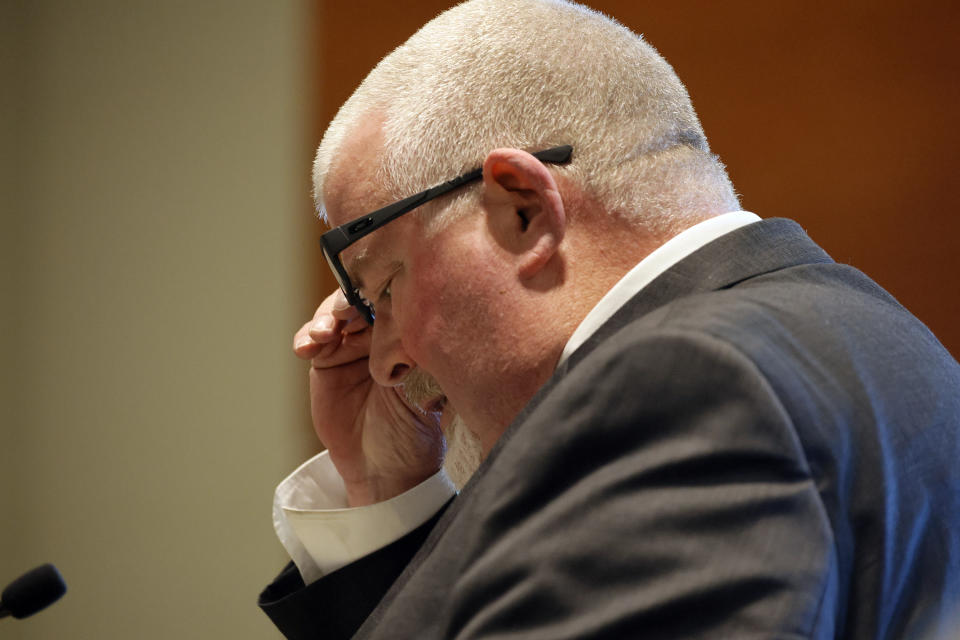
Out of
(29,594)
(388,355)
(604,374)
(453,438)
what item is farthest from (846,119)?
(29,594)

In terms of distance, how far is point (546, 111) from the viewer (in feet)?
3.42

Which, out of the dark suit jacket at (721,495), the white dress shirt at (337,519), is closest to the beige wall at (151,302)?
the white dress shirt at (337,519)

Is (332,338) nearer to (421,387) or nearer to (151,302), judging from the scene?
(421,387)

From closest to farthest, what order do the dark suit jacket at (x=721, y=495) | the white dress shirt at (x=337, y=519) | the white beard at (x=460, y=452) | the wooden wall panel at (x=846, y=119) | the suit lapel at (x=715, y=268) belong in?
the dark suit jacket at (x=721, y=495)
the suit lapel at (x=715, y=268)
the white beard at (x=460, y=452)
the white dress shirt at (x=337, y=519)
the wooden wall panel at (x=846, y=119)

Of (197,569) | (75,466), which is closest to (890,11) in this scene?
(197,569)

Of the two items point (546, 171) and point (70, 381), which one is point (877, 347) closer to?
point (546, 171)

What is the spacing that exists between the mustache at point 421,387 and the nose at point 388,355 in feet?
0.05

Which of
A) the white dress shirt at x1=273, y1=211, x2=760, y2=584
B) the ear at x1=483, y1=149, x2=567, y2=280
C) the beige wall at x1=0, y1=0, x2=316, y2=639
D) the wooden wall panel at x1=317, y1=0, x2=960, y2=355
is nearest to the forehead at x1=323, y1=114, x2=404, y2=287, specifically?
the ear at x1=483, y1=149, x2=567, y2=280

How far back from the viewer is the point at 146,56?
9.84 feet

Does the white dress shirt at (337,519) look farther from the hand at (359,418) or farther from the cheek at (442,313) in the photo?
the cheek at (442,313)

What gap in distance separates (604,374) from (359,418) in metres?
1.00

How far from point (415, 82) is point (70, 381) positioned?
2355mm

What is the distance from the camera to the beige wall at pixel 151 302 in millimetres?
2910

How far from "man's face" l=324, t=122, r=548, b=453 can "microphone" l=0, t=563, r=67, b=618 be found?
58 centimetres
